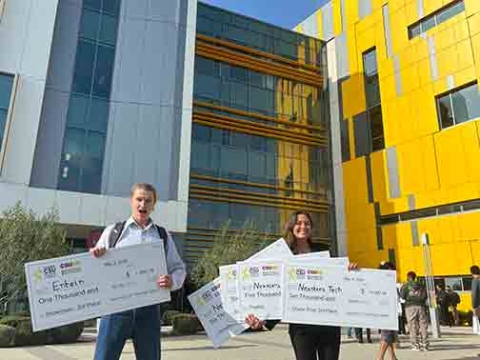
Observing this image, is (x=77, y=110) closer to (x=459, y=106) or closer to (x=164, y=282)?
(x=459, y=106)

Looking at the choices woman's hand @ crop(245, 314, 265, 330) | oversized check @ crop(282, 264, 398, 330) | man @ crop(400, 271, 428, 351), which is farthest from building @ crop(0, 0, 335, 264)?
oversized check @ crop(282, 264, 398, 330)

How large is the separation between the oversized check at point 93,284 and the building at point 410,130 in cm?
2235

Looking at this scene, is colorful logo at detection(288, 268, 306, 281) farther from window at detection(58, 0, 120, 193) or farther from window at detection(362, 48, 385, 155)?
window at detection(362, 48, 385, 155)

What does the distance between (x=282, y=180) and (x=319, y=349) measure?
27.4m

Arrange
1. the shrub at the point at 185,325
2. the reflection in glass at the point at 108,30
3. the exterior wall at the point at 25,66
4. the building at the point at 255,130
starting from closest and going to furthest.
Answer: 1. the shrub at the point at 185,325
2. the exterior wall at the point at 25,66
3. the reflection in glass at the point at 108,30
4. the building at the point at 255,130

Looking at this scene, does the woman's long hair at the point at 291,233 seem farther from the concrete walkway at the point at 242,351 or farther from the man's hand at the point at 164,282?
the concrete walkway at the point at 242,351

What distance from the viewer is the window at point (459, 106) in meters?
22.8

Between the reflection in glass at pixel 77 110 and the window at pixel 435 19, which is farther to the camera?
the window at pixel 435 19

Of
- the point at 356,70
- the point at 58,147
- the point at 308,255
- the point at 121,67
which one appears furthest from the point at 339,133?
the point at 308,255

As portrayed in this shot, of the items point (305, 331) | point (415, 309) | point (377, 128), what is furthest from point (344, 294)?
point (377, 128)

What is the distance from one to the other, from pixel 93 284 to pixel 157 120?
20762 mm

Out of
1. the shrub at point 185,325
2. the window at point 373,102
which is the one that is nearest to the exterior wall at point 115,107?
the shrub at point 185,325

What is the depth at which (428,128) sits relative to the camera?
81.6 ft

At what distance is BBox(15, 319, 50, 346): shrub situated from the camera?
40.3 ft
